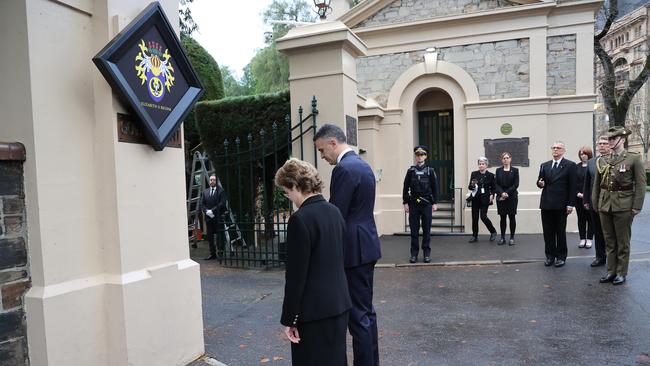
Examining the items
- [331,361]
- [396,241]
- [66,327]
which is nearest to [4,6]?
[66,327]

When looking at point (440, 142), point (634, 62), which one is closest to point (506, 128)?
point (440, 142)

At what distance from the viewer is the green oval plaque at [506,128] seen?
10.6 m

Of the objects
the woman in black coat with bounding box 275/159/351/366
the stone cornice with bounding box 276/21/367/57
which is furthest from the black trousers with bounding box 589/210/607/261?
the woman in black coat with bounding box 275/159/351/366

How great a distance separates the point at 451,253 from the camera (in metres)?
8.48

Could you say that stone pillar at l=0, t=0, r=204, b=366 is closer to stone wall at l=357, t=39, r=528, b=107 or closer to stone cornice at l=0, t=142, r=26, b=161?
stone cornice at l=0, t=142, r=26, b=161

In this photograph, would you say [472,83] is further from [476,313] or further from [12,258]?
[12,258]

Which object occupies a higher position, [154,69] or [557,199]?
[154,69]

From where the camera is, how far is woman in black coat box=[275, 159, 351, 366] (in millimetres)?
2496

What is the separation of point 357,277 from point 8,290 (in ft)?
7.21

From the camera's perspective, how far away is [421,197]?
298 inches

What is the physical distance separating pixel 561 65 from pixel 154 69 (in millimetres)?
9641

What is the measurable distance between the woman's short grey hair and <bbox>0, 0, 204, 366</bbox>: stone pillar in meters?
1.20

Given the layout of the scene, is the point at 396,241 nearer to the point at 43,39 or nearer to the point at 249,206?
the point at 249,206

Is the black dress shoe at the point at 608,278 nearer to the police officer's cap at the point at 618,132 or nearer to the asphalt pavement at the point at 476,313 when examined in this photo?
the asphalt pavement at the point at 476,313
